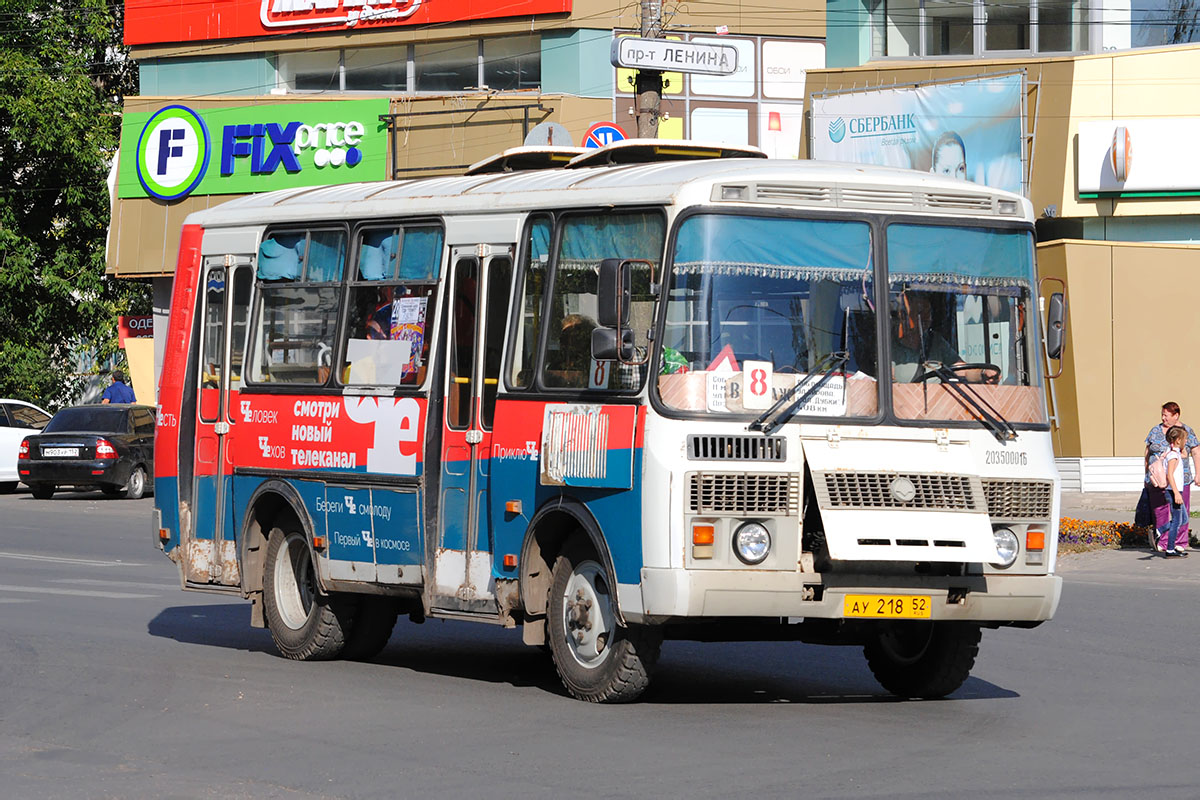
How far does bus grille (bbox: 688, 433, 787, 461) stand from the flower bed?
38.2 ft

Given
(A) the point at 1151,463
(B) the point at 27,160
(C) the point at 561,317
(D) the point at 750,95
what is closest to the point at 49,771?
(C) the point at 561,317

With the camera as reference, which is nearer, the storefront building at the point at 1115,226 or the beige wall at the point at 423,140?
the storefront building at the point at 1115,226

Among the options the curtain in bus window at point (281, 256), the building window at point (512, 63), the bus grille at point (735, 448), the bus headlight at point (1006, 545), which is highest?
the building window at point (512, 63)

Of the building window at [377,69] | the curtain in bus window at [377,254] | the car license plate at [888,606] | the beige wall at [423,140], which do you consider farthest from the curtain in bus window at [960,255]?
the building window at [377,69]

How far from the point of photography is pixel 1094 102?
27.2 metres

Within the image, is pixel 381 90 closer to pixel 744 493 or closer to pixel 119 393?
Result: pixel 119 393

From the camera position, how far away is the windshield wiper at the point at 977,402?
10.1 m

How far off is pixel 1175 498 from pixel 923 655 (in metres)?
9.67

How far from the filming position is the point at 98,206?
1745 inches

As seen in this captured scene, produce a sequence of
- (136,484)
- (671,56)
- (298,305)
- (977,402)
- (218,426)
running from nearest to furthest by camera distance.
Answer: (977,402) < (298,305) < (218,426) < (671,56) < (136,484)

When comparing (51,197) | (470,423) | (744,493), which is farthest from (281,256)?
(51,197)

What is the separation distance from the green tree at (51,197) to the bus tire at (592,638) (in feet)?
111

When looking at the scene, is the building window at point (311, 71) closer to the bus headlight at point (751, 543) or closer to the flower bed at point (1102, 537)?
the flower bed at point (1102, 537)

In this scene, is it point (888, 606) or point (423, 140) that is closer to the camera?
point (888, 606)
